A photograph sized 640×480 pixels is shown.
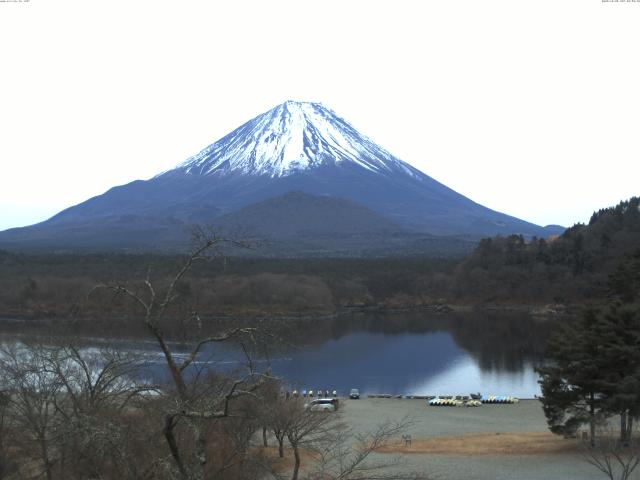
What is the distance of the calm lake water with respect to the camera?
24938 millimetres

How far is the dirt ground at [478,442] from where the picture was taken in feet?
39.8

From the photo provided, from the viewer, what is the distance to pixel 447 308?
50.9 meters

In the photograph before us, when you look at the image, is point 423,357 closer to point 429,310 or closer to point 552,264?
point 429,310

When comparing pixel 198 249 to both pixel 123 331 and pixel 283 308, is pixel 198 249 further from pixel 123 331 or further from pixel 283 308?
pixel 283 308

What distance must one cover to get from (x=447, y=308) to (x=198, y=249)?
4761cm

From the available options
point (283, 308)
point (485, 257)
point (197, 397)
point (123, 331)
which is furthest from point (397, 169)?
point (197, 397)

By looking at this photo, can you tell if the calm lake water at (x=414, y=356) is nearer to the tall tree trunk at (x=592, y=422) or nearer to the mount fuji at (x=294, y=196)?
the tall tree trunk at (x=592, y=422)

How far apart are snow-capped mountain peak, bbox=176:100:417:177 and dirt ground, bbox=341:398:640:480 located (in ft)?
400

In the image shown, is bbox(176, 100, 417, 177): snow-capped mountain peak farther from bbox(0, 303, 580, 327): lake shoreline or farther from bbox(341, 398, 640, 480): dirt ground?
bbox(341, 398, 640, 480): dirt ground

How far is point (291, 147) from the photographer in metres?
143

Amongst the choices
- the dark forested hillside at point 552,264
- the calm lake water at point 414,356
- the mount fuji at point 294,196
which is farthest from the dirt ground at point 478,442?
the mount fuji at point 294,196

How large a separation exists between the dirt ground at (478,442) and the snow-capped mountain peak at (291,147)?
122 metres

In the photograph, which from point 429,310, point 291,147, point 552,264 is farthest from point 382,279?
point 291,147

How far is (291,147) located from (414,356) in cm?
11397
